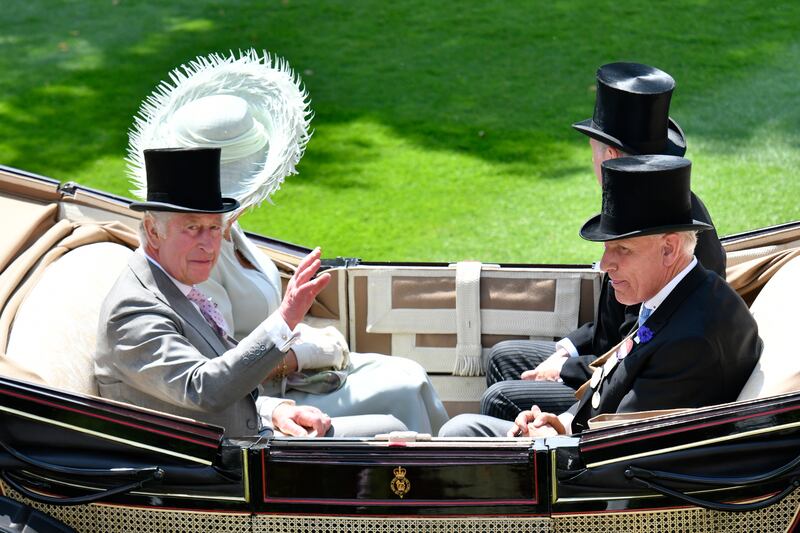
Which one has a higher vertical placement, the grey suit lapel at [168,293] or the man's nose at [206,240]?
the man's nose at [206,240]

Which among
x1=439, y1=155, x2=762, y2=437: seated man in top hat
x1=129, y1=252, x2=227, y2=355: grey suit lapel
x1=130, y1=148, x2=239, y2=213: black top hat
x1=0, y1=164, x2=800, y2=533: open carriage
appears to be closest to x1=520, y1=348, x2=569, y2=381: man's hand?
x1=439, y1=155, x2=762, y2=437: seated man in top hat

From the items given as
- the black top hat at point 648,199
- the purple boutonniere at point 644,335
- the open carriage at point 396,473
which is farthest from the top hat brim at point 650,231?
the open carriage at point 396,473

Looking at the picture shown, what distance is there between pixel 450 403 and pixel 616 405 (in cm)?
110

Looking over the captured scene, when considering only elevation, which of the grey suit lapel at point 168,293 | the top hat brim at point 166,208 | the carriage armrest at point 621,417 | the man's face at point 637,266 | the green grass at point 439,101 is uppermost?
the top hat brim at point 166,208

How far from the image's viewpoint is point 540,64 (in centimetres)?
841

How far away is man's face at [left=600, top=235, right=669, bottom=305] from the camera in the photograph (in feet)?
9.75

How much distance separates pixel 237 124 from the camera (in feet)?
11.5

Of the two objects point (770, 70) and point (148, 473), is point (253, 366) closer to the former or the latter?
point (148, 473)

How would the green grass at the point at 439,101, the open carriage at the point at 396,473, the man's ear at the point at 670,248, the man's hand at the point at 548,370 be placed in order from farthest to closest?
1. the green grass at the point at 439,101
2. the man's hand at the point at 548,370
3. the man's ear at the point at 670,248
4. the open carriage at the point at 396,473

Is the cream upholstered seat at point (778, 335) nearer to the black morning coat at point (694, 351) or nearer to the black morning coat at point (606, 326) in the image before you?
the black morning coat at point (694, 351)

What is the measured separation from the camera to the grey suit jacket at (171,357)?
290cm

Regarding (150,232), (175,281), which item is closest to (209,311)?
(175,281)

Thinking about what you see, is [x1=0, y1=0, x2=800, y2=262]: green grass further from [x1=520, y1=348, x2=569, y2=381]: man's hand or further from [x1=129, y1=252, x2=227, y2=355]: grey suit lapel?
[x1=129, y1=252, x2=227, y2=355]: grey suit lapel

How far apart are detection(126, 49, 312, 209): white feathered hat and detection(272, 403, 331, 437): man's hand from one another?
0.63m
